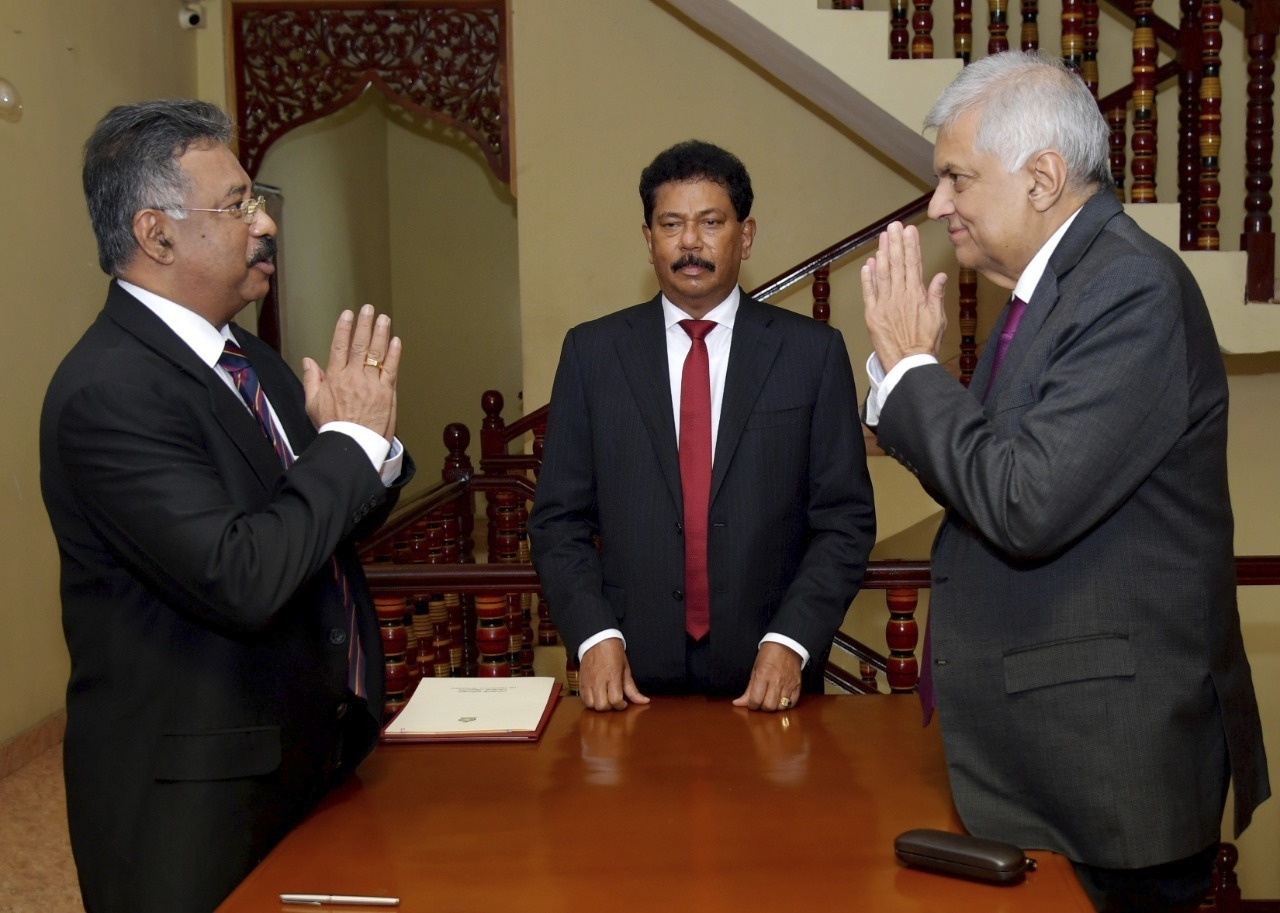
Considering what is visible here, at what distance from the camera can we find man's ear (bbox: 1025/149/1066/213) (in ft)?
5.31

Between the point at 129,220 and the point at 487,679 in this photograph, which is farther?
the point at 487,679

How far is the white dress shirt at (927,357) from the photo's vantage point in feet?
5.22

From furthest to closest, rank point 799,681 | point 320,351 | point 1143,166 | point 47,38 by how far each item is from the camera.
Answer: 1. point 320,351
2. point 47,38
3. point 1143,166
4. point 799,681

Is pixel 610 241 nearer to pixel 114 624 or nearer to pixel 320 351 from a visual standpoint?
pixel 320 351

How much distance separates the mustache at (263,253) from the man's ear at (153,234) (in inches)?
4.9

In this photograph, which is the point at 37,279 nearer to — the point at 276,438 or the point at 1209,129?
the point at 276,438

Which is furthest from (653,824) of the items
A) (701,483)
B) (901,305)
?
(701,483)

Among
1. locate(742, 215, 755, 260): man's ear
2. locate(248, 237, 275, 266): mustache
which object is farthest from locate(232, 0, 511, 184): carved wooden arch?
locate(248, 237, 275, 266): mustache

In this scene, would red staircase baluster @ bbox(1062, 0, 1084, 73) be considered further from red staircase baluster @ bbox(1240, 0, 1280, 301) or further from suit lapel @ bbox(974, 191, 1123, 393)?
suit lapel @ bbox(974, 191, 1123, 393)

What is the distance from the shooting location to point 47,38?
504 cm

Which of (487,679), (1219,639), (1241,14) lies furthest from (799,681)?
(1241,14)

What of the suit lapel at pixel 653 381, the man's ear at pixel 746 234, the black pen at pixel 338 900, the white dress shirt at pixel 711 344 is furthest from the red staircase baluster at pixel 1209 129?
the black pen at pixel 338 900

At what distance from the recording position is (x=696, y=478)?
2.35 metres

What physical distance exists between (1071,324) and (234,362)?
3.86 feet
